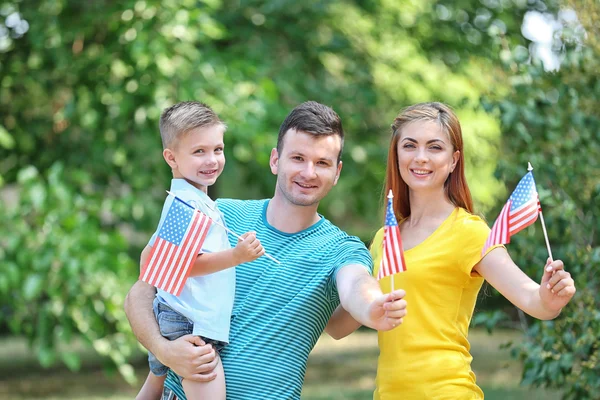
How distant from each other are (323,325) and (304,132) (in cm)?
70

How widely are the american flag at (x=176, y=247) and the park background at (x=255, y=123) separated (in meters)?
2.33

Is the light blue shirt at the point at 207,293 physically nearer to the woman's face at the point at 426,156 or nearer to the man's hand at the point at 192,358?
the man's hand at the point at 192,358

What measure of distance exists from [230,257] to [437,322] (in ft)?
2.44

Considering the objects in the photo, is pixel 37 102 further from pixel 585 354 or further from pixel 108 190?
pixel 585 354

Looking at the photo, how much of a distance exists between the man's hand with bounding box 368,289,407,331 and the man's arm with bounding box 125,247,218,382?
628 millimetres

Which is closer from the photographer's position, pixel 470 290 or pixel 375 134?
pixel 470 290

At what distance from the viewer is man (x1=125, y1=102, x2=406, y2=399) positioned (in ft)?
10.4

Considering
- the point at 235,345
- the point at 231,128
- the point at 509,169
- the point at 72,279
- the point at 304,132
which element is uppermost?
the point at 304,132

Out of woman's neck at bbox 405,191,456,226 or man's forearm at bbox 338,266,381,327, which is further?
woman's neck at bbox 405,191,456,226

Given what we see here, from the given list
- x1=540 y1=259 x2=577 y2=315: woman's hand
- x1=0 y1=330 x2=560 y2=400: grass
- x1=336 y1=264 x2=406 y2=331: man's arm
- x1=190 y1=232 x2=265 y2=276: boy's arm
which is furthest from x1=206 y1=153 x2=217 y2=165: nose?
x1=0 y1=330 x2=560 y2=400: grass

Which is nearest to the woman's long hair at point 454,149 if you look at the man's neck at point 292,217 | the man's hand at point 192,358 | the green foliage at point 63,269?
the man's neck at point 292,217

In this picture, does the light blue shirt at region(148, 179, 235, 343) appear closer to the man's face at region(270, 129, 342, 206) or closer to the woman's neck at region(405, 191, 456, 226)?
the man's face at region(270, 129, 342, 206)

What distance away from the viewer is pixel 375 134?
11164mm

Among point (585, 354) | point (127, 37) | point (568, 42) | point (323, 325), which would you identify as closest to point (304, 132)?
point (323, 325)
